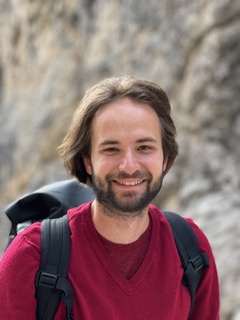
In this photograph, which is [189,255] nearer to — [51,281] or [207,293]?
[207,293]

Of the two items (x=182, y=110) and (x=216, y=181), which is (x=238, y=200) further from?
(x=182, y=110)

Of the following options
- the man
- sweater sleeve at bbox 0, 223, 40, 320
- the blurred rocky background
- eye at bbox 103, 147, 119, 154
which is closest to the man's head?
the man

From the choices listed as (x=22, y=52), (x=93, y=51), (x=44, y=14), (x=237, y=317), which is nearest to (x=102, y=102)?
(x=237, y=317)

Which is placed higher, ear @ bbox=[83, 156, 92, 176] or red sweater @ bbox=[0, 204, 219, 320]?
ear @ bbox=[83, 156, 92, 176]

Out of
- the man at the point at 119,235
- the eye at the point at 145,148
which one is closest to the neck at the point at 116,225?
the man at the point at 119,235

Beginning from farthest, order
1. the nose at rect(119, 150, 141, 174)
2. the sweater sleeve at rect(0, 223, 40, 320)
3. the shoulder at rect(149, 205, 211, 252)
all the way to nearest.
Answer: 1. the shoulder at rect(149, 205, 211, 252)
2. the nose at rect(119, 150, 141, 174)
3. the sweater sleeve at rect(0, 223, 40, 320)

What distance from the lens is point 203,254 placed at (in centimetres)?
200

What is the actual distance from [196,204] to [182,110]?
3.47 feet

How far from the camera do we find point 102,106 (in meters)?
1.92

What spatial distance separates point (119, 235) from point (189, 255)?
0.85 feet

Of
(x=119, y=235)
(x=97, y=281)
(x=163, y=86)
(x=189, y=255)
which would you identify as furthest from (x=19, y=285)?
(x=163, y=86)

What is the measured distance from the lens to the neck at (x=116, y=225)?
191 cm

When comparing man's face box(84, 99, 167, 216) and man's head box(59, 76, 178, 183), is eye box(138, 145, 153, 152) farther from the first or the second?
man's head box(59, 76, 178, 183)

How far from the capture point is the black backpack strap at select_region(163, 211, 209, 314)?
1.96m
